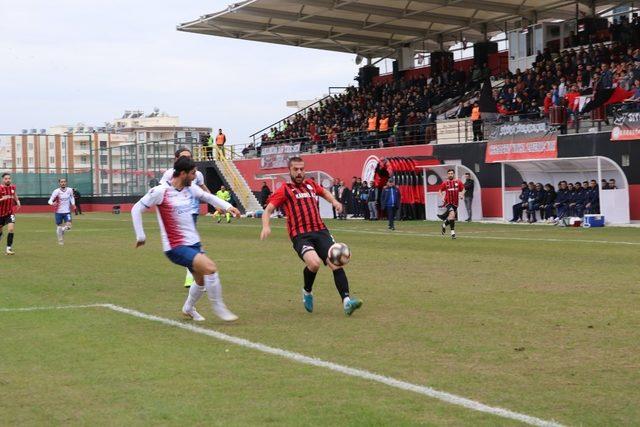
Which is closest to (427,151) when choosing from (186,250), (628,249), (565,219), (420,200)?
(420,200)

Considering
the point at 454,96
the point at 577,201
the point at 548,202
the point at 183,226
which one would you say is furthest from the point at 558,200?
the point at 183,226

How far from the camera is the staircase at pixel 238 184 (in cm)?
5897

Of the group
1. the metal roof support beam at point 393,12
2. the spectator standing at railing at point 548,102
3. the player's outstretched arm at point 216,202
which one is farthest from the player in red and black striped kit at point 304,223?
the metal roof support beam at point 393,12

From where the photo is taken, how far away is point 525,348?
9094 mm

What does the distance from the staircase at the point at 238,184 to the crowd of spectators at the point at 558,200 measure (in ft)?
76.0

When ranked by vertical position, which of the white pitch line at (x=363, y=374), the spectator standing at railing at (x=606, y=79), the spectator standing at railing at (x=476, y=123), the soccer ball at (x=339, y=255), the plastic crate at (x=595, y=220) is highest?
the spectator standing at railing at (x=606, y=79)

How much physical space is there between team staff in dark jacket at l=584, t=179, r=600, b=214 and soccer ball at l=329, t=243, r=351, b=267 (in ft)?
76.8

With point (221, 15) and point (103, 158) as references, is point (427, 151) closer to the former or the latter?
point (221, 15)

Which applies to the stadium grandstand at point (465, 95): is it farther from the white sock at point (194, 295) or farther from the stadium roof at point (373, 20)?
the white sock at point (194, 295)

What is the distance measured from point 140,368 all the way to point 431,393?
2635 millimetres

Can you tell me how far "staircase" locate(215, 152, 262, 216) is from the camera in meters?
59.0

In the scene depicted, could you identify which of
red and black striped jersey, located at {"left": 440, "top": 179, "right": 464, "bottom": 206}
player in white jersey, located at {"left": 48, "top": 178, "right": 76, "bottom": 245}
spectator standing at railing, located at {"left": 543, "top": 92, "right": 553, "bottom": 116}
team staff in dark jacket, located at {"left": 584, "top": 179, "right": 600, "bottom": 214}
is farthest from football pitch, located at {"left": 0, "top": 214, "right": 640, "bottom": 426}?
spectator standing at railing, located at {"left": 543, "top": 92, "right": 553, "bottom": 116}

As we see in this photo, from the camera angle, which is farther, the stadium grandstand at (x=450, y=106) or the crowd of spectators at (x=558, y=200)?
the stadium grandstand at (x=450, y=106)

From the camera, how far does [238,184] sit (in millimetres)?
60375
